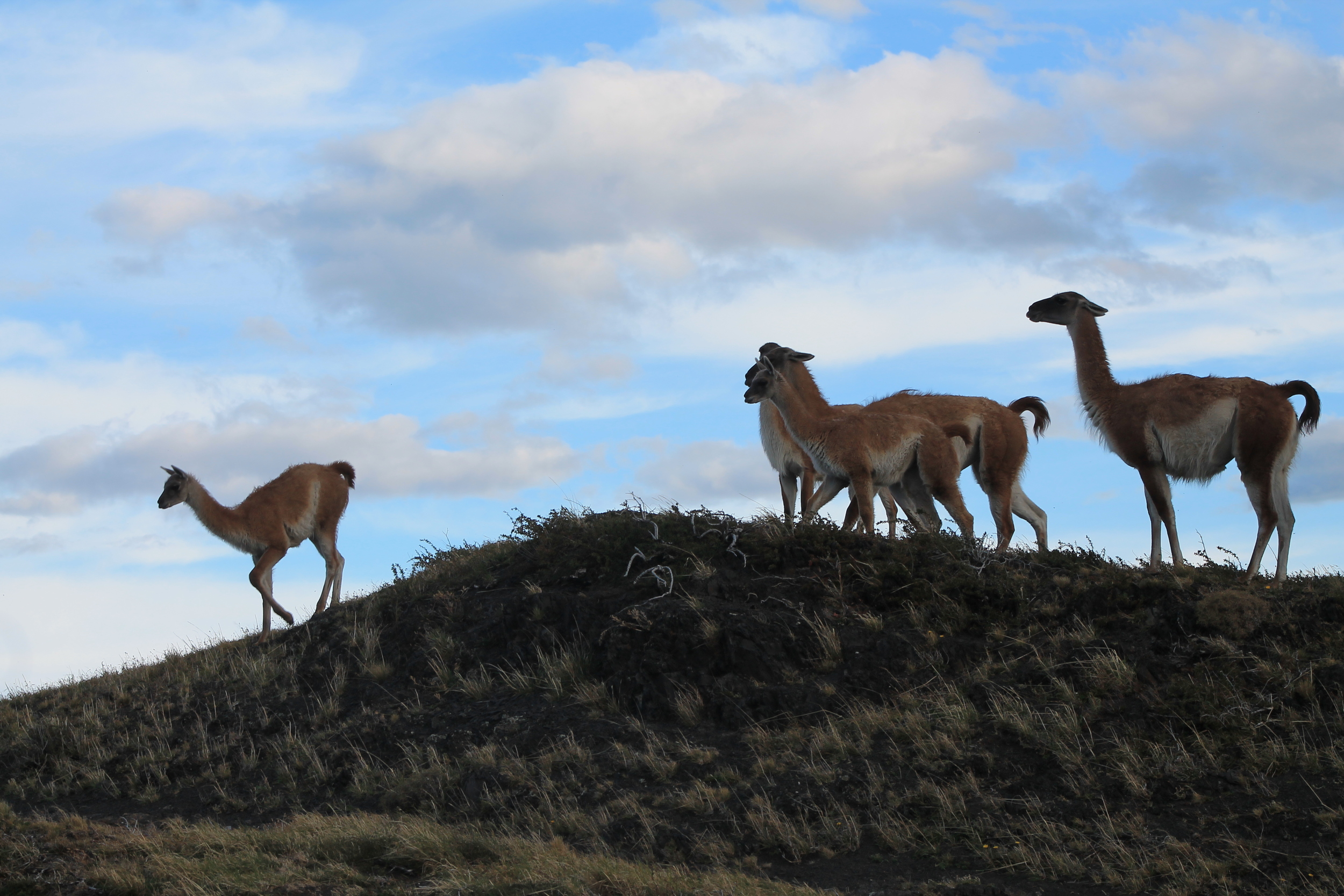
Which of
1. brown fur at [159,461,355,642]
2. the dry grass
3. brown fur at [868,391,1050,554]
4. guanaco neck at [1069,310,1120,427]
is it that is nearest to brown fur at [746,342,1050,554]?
brown fur at [868,391,1050,554]

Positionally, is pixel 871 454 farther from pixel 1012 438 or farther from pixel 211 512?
pixel 211 512

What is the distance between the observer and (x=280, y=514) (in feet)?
66.0

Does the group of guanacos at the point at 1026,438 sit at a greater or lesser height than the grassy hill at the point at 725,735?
greater

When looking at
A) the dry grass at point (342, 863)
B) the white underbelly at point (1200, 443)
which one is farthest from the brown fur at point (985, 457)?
the dry grass at point (342, 863)

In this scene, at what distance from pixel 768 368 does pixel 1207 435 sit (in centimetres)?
548

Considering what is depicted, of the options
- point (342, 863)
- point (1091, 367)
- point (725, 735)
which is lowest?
point (342, 863)

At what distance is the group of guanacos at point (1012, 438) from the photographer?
1363cm

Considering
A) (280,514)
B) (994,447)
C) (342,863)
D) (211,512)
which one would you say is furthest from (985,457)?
(211,512)

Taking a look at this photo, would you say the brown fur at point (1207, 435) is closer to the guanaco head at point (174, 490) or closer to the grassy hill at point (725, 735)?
the grassy hill at point (725, 735)

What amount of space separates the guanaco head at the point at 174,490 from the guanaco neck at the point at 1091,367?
1501cm

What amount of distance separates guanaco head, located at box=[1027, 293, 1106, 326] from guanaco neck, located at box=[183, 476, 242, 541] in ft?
44.3

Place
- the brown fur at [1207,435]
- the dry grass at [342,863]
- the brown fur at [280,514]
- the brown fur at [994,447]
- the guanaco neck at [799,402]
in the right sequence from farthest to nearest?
the brown fur at [280,514] → the brown fur at [994,447] → the guanaco neck at [799,402] → the brown fur at [1207,435] → the dry grass at [342,863]

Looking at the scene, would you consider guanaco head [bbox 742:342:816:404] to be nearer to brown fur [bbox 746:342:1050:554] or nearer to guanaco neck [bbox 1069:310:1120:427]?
brown fur [bbox 746:342:1050:554]

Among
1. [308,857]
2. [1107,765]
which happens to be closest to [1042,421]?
[1107,765]
